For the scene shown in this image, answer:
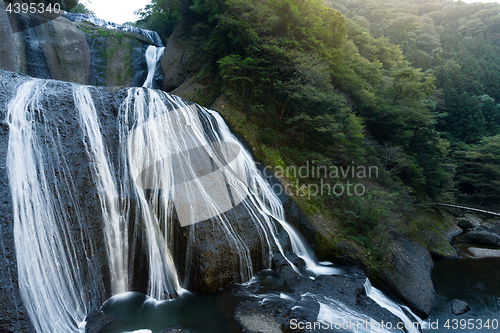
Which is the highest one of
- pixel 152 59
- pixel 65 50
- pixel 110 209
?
pixel 152 59

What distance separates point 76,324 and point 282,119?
10.4m

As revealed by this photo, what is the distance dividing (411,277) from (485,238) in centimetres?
A: 837

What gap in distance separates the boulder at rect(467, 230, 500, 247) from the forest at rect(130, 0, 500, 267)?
2541 mm

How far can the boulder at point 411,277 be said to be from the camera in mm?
7219

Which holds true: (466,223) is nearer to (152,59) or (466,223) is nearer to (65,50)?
(152,59)

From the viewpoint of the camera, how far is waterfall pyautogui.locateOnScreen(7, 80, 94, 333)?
3996mm

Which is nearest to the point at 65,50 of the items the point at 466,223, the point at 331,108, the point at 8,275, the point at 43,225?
the point at 43,225

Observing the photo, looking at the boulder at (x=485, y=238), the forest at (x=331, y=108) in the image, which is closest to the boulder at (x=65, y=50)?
the forest at (x=331, y=108)

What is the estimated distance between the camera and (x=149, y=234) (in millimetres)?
5492

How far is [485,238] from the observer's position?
12.7 metres

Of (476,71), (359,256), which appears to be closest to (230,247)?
(359,256)
